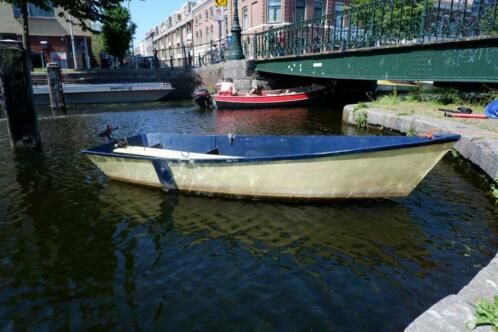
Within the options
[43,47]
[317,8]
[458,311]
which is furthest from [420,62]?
[43,47]

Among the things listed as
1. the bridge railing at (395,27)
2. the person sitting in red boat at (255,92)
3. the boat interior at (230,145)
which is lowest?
the boat interior at (230,145)

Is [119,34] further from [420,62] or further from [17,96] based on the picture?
[420,62]

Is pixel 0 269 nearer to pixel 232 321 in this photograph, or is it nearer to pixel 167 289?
pixel 167 289

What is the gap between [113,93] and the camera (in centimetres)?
2880

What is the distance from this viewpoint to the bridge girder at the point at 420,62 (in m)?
10.1

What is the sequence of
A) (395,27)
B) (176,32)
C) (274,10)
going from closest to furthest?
(395,27) < (274,10) < (176,32)

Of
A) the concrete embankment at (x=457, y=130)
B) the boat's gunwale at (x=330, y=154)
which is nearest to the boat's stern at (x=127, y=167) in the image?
the boat's gunwale at (x=330, y=154)

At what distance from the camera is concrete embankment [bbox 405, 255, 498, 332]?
264 cm

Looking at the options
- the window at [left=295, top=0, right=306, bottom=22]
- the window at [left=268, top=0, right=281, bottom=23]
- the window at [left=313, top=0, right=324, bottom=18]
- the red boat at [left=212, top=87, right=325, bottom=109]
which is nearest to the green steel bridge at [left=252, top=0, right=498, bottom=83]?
the red boat at [left=212, top=87, right=325, bottom=109]

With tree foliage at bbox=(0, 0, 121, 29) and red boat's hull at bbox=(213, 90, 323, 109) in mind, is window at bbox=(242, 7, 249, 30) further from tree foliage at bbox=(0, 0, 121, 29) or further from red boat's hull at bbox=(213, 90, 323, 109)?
red boat's hull at bbox=(213, 90, 323, 109)

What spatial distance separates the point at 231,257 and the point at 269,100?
17057 millimetres

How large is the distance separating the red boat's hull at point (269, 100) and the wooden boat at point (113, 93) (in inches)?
385

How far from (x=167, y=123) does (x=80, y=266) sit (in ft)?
44.2

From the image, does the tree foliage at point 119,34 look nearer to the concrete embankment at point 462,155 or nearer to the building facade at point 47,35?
the building facade at point 47,35
